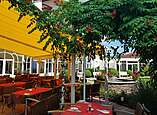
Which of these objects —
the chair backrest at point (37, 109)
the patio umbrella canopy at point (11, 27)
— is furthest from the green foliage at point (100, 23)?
the patio umbrella canopy at point (11, 27)

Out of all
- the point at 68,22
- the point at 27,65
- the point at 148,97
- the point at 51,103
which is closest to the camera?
the point at 68,22

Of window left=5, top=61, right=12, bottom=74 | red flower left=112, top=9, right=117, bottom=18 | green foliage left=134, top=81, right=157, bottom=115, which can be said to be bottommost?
green foliage left=134, top=81, right=157, bottom=115

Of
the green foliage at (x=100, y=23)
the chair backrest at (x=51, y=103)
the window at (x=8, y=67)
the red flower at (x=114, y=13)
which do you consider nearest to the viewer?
the green foliage at (x=100, y=23)

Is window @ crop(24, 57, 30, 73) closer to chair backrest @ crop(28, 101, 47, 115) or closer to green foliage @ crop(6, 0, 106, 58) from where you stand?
green foliage @ crop(6, 0, 106, 58)

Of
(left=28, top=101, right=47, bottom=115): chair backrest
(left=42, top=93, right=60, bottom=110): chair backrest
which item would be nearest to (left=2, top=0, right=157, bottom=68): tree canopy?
(left=42, top=93, right=60, bottom=110): chair backrest

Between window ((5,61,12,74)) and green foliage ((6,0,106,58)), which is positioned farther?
window ((5,61,12,74))

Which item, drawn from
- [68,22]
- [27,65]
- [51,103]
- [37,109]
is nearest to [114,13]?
[68,22]

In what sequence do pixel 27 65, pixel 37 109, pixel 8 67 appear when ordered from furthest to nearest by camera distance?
1. pixel 27 65
2. pixel 8 67
3. pixel 37 109

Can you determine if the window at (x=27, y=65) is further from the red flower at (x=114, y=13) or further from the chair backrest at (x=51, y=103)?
the red flower at (x=114, y=13)

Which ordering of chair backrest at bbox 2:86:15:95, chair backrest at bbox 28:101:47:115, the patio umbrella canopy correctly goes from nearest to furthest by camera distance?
chair backrest at bbox 28:101:47:115
the patio umbrella canopy
chair backrest at bbox 2:86:15:95

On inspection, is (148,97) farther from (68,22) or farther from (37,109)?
(37,109)

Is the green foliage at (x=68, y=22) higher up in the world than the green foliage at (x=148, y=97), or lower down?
higher up

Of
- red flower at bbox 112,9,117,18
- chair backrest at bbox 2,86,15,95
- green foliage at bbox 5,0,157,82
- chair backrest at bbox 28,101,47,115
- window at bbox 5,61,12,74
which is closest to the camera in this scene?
green foliage at bbox 5,0,157,82

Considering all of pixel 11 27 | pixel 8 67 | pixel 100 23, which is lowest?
pixel 8 67
